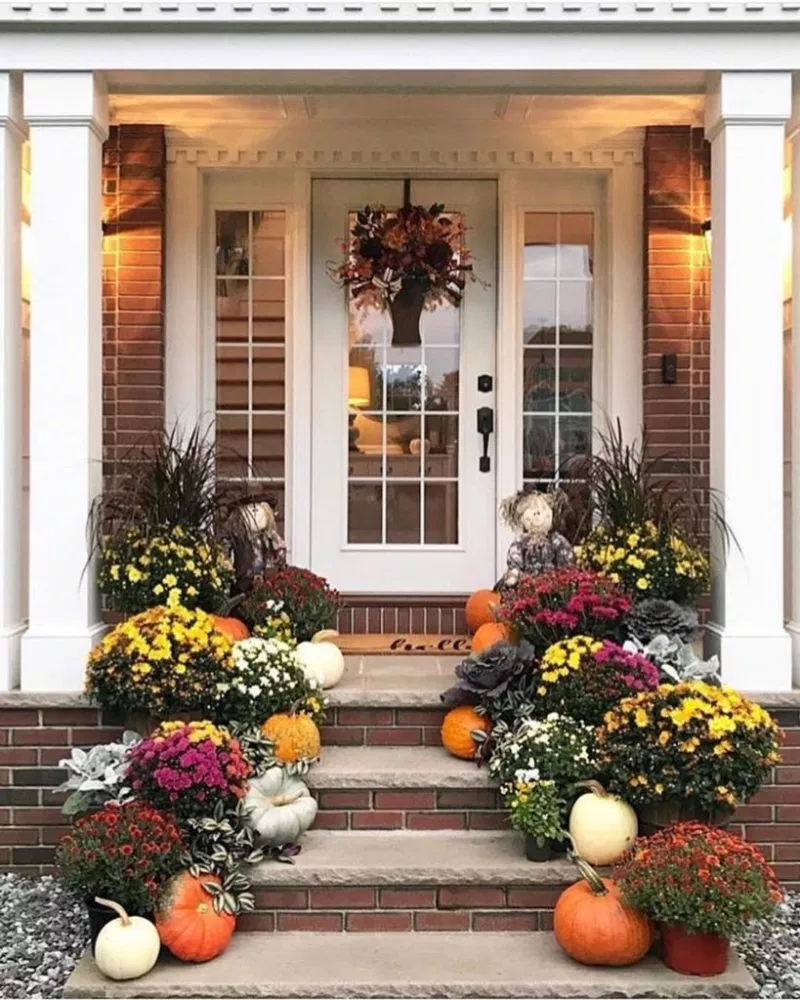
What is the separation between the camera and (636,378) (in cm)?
517

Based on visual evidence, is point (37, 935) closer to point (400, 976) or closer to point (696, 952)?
point (400, 976)

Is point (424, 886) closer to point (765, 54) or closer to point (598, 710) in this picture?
point (598, 710)

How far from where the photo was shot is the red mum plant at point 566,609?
3.75 metres

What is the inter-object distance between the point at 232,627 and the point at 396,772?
3.15ft

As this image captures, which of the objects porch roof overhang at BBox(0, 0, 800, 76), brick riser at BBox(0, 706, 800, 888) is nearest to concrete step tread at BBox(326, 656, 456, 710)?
brick riser at BBox(0, 706, 800, 888)

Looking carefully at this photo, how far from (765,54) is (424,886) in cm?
328

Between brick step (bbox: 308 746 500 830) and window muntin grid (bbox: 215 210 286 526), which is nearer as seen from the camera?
brick step (bbox: 308 746 500 830)

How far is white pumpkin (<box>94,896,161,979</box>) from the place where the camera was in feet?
9.43

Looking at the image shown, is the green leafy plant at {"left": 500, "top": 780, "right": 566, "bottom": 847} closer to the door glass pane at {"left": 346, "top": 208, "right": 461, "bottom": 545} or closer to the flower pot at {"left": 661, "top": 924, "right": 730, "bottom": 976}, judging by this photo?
the flower pot at {"left": 661, "top": 924, "right": 730, "bottom": 976}

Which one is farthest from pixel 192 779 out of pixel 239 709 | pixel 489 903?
pixel 489 903

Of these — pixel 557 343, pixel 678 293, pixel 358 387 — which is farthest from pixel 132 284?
pixel 678 293

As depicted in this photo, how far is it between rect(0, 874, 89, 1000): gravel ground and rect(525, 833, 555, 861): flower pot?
59.1 inches

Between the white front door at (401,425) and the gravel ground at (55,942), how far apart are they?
214 centimetres

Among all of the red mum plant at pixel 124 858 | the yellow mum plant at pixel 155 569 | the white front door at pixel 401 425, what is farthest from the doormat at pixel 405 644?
the red mum plant at pixel 124 858
